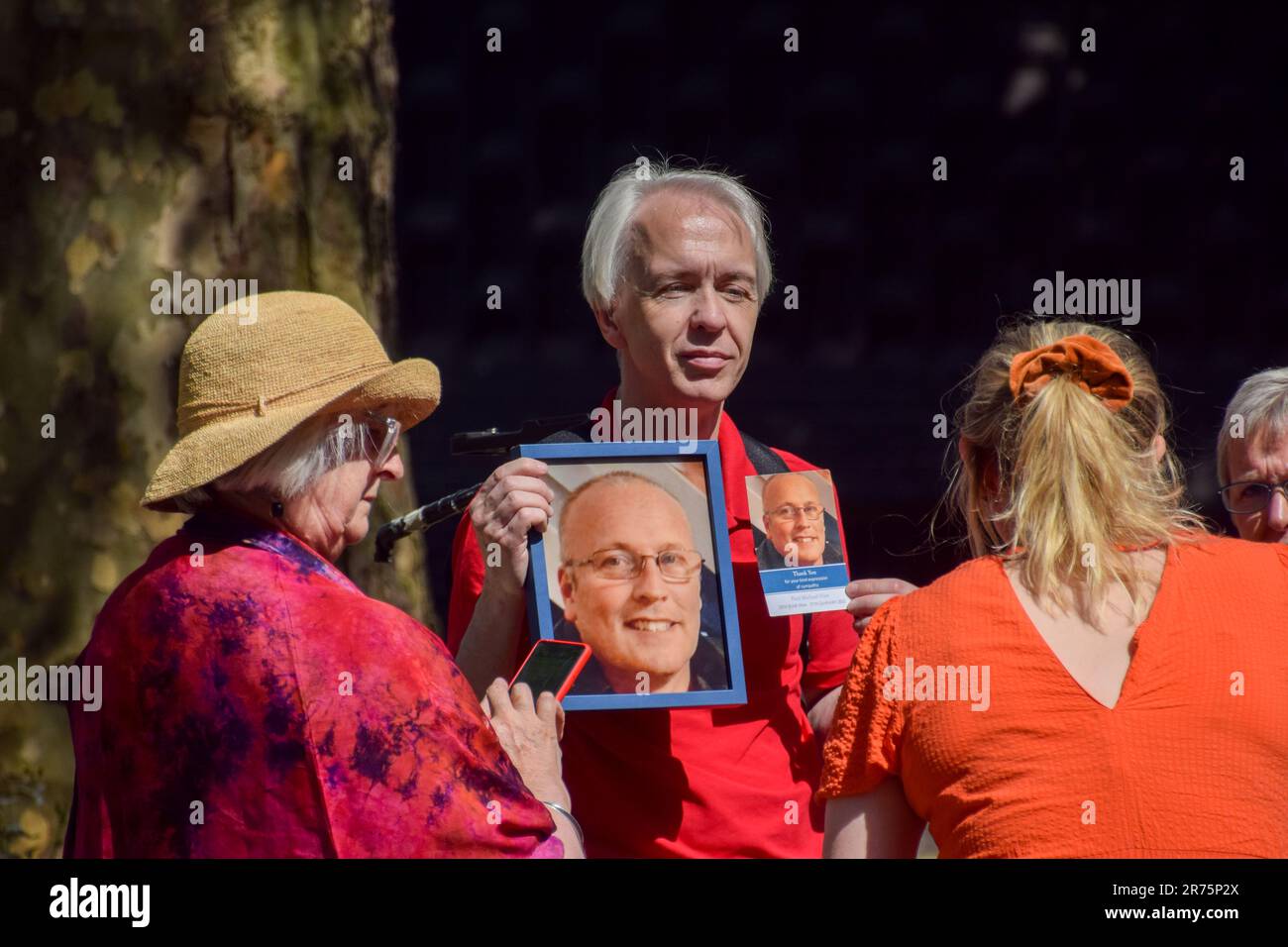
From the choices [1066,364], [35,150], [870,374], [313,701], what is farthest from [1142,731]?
[870,374]

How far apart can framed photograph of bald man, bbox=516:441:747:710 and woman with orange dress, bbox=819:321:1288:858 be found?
0.37 m

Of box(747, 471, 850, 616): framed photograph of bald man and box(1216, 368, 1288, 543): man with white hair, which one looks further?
box(1216, 368, 1288, 543): man with white hair

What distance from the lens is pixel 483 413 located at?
16.8 feet

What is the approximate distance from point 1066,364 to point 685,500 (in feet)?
1.99

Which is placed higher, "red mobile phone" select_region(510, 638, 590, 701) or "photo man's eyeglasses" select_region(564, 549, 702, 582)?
"photo man's eyeglasses" select_region(564, 549, 702, 582)

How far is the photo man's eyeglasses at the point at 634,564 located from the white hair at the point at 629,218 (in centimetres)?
52

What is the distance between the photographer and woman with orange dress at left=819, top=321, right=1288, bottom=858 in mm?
1862

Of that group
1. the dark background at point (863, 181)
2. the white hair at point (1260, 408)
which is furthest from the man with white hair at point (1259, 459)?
the dark background at point (863, 181)

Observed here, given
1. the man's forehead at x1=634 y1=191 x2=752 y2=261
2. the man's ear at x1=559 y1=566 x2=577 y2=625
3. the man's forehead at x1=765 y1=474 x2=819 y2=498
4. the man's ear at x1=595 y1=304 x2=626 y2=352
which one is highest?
the man's forehead at x1=634 y1=191 x2=752 y2=261

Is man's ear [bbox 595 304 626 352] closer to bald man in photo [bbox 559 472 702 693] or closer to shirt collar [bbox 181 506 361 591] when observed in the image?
bald man in photo [bbox 559 472 702 693]

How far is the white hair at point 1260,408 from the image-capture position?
2.71 meters

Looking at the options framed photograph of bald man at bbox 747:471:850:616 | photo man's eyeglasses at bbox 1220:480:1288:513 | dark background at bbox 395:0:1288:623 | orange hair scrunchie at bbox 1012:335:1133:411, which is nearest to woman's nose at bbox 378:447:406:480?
framed photograph of bald man at bbox 747:471:850:616

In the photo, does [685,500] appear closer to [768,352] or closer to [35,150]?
[35,150]
